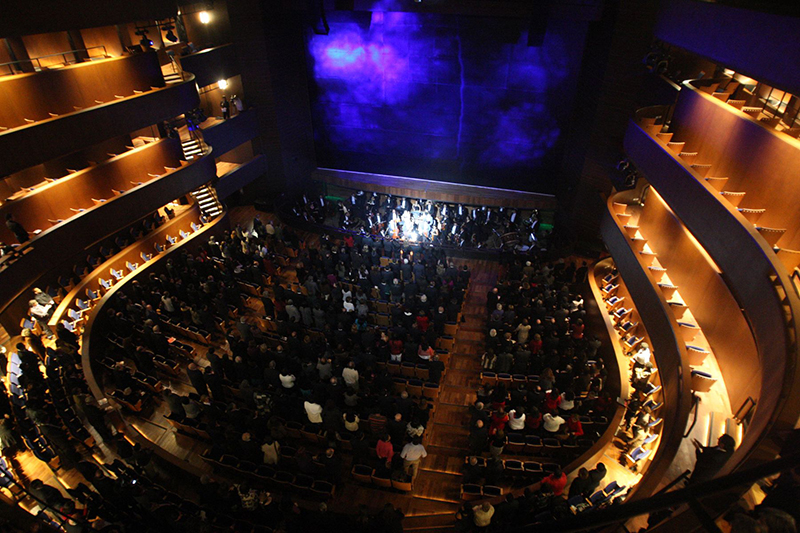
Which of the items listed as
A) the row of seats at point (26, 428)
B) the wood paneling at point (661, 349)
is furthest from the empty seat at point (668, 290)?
the row of seats at point (26, 428)

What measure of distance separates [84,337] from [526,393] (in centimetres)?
974

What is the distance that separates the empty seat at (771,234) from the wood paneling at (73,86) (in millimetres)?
14823

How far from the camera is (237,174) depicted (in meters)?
16.9

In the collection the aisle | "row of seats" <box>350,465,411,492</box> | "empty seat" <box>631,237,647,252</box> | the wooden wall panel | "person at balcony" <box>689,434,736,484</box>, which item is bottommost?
the aisle

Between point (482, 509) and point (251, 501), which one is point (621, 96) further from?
point (251, 501)

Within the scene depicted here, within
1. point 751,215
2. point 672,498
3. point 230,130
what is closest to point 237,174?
point 230,130

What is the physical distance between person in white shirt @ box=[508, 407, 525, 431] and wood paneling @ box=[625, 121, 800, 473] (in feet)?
10.8

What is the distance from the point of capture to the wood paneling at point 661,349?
6.56 m

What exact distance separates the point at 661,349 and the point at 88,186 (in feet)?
47.3

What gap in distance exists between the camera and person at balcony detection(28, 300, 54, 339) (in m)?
10.7

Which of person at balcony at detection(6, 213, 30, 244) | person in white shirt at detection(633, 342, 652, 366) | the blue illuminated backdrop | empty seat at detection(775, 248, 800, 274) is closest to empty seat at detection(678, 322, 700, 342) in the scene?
person in white shirt at detection(633, 342, 652, 366)

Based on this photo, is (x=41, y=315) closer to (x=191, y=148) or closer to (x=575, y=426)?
(x=191, y=148)

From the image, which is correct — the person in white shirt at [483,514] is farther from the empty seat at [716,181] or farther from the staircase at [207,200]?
the staircase at [207,200]

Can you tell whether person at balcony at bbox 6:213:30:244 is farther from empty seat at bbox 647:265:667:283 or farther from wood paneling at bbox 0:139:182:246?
empty seat at bbox 647:265:667:283
